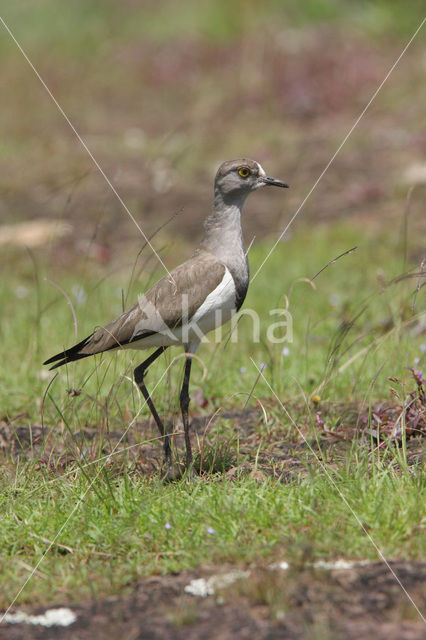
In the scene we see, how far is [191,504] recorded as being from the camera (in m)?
3.73

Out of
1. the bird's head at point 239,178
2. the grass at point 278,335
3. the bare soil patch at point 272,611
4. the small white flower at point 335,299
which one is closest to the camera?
the bare soil patch at point 272,611

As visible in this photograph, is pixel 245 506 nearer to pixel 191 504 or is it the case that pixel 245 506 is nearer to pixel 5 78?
pixel 191 504

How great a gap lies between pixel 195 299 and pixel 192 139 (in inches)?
393

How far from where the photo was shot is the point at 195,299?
430 cm

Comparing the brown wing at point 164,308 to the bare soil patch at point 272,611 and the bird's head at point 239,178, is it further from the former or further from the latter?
the bare soil patch at point 272,611

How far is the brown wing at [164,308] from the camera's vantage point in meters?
4.32

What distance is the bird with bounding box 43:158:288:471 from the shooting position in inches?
170

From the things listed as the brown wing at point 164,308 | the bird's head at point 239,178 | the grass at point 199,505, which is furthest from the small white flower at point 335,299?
the brown wing at point 164,308

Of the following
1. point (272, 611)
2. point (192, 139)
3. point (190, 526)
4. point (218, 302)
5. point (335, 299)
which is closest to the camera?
point (272, 611)

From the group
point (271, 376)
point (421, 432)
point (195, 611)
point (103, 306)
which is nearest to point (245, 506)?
point (195, 611)

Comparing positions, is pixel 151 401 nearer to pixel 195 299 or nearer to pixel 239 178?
pixel 195 299

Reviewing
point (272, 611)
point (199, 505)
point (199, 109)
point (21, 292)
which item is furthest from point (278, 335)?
point (199, 109)

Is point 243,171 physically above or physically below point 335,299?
above

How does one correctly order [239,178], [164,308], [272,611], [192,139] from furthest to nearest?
[192,139]
[239,178]
[164,308]
[272,611]
